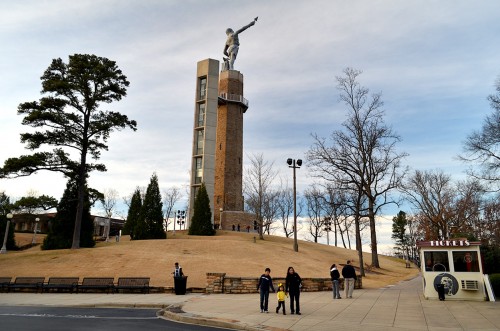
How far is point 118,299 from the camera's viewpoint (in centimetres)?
1597

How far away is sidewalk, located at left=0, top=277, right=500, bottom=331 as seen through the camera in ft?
31.8

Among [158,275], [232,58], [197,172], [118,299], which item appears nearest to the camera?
[118,299]

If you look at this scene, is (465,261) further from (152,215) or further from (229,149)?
(229,149)

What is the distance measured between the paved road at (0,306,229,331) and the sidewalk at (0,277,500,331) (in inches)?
31.2

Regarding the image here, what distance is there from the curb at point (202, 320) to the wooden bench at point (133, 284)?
5871 millimetres

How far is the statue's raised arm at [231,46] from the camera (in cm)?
6506

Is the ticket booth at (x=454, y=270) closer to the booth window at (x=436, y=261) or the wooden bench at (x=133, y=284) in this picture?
the booth window at (x=436, y=261)

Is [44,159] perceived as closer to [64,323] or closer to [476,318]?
[64,323]

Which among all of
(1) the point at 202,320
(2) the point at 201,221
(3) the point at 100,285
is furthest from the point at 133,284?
(2) the point at 201,221

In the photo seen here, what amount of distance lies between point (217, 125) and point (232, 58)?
13.4 metres

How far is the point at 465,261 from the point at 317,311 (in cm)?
769

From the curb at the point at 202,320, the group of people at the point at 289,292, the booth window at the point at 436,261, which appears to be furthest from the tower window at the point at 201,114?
the group of people at the point at 289,292

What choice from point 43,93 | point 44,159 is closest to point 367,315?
point 44,159

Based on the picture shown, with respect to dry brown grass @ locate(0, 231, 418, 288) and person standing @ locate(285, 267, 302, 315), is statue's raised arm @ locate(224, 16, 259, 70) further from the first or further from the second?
person standing @ locate(285, 267, 302, 315)
